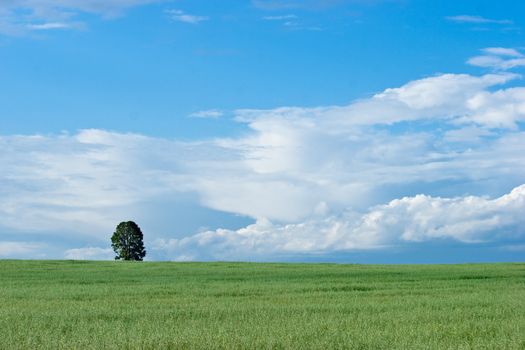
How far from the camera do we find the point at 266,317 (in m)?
17.0

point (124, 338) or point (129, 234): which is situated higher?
point (129, 234)

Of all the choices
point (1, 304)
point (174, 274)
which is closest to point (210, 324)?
point (1, 304)

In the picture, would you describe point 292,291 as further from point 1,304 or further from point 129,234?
point 129,234

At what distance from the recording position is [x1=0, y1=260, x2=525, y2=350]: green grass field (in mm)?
12898

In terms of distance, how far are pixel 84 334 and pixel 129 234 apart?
58.1 metres

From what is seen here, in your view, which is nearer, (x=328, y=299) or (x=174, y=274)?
(x=328, y=299)

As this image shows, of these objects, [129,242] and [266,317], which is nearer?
[266,317]

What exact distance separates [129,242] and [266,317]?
56.0m

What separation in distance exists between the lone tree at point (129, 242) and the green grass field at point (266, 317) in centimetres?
4285

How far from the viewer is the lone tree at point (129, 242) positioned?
234 ft

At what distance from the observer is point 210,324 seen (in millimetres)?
15727

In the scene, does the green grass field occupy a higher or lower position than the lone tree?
→ lower

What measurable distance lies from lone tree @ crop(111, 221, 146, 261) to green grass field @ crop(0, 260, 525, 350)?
42.8 m

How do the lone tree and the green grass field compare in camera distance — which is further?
the lone tree
